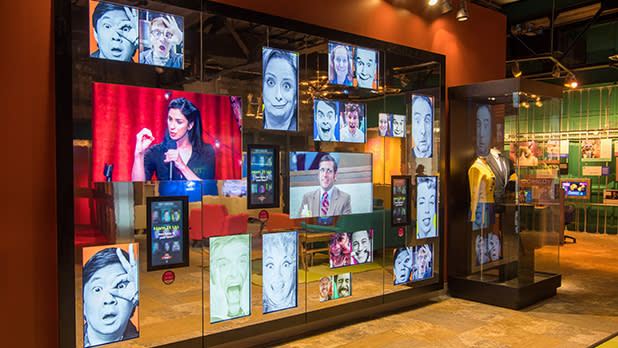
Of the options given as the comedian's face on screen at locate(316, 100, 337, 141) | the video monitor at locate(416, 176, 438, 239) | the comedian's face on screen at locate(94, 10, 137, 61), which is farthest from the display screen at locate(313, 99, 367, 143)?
the comedian's face on screen at locate(94, 10, 137, 61)

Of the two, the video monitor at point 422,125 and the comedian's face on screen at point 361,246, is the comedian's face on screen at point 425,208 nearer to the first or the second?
the video monitor at point 422,125

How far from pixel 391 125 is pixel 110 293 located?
10.2ft

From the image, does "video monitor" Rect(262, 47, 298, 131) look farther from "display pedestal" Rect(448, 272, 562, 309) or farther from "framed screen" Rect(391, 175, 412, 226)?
"display pedestal" Rect(448, 272, 562, 309)

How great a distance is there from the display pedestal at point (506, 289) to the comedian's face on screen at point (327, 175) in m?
2.39

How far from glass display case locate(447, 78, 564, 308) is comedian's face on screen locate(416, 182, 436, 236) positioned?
0.46 metres

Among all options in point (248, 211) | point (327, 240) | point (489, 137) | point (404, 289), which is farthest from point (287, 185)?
point (489, 137)

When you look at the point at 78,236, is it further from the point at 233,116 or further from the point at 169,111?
the point at 233,116

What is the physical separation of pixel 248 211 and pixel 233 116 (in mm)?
778

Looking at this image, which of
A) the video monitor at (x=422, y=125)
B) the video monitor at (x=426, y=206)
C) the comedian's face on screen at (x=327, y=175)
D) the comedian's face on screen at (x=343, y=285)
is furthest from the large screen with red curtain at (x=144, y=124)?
the video monitor at (x=426, y=206)

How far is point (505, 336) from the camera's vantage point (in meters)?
4.28

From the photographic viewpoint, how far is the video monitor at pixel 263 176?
378cm

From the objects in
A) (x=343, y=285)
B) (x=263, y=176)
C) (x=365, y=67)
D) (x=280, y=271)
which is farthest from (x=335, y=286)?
(x=365, y=67)

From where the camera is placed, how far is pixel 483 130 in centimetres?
564

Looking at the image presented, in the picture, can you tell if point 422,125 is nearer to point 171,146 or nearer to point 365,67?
point 365,67
